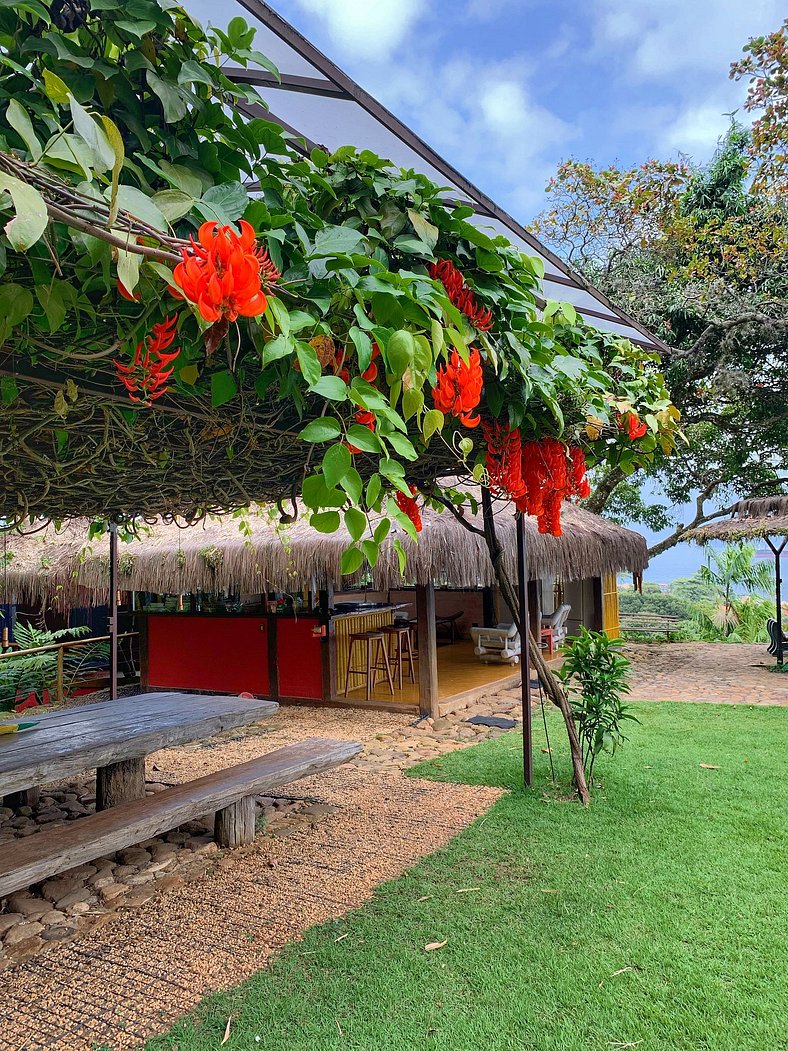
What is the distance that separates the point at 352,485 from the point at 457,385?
1.90ft

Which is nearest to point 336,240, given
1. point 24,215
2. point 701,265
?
point 24,215

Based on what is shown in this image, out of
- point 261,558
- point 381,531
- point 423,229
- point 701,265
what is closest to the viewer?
point 381,531

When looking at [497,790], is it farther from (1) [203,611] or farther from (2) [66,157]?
(1) [203,611]

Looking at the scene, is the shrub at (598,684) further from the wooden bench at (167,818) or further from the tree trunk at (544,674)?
the wooden bench at (167,818)

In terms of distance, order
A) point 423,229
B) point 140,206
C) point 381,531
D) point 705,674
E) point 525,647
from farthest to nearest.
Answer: point 705,674, point 525,647, point 423,229, point 381,531, point 140,206

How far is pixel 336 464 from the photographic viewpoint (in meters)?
1.31

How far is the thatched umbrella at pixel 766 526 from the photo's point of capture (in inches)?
415

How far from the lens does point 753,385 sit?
11.1 metres

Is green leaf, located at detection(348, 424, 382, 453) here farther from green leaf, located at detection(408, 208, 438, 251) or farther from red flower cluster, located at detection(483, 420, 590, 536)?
red flower cluster, located at detection(483, 420, 590, 536)

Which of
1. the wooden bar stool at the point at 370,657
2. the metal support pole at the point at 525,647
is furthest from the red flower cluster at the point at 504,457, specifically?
the wooden bar stool at the point at 370,657

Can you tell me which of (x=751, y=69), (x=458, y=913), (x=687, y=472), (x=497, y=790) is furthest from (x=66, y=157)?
(x=687, y=472)

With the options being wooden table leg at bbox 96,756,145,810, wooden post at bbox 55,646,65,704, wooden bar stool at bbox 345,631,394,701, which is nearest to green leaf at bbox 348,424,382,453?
wooden table leg at bbox 96,756,145,810

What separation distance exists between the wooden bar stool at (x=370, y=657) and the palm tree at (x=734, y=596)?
9.68 m

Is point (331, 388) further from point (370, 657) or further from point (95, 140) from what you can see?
point (370, 657)
